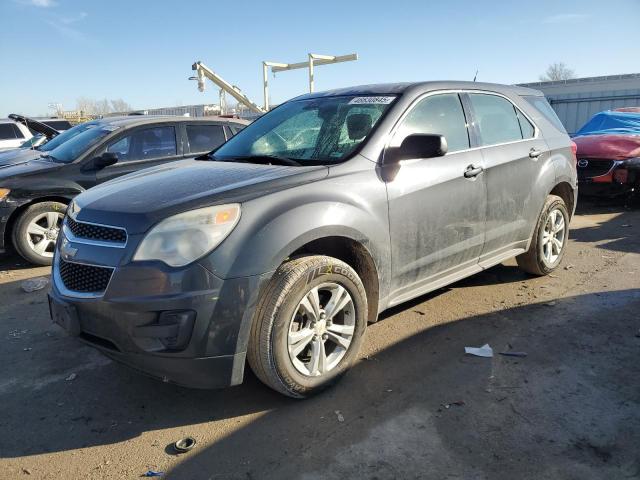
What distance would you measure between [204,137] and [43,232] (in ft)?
7.96

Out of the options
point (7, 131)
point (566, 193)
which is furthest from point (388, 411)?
point (7, 131)

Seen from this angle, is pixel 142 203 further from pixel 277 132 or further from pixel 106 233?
pixel 277 132

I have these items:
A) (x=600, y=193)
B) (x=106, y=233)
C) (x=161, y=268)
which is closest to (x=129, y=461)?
(x=161, y=268)

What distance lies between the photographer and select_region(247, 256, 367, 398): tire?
2.69 m

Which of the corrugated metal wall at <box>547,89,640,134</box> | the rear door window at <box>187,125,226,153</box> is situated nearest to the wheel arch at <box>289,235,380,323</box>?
the rear door window at <box>187,125,226,153</box>

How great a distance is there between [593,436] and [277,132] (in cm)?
285

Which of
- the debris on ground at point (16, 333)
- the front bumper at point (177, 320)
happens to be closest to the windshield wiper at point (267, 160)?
the front bumper at point (177, 320)

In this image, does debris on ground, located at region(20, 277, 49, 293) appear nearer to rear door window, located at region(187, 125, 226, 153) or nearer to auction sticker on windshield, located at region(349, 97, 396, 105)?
rear door window, located at region(187, 125, 226, 153)

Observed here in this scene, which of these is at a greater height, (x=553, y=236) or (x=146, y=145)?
(x=146, y=145)

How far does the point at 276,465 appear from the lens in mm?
2449

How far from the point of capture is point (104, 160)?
20.2 feet

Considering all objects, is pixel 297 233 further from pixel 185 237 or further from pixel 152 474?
pixel 152 474

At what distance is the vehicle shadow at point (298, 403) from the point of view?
8.38 feet

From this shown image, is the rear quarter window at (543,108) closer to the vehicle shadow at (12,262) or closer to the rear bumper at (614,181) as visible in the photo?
the rear bumper at (614,181)
